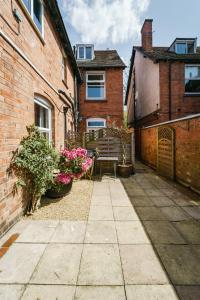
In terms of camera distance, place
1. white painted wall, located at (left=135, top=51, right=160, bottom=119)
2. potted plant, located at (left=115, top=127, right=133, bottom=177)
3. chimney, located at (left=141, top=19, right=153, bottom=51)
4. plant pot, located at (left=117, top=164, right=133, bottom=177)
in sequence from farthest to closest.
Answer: chimney, located at (left=141, top=19, right=153, bottom=51), white painted wall, located at (left=135, top=51, right=160, bottom=119), potted plant, located at (left=115, top=127, right=133, bottom=177), plant pot, located at (left=117, top=164, right=133, bottom=177)

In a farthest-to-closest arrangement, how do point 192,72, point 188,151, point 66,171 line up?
point 192,72 < point 188,151 < point 66,171

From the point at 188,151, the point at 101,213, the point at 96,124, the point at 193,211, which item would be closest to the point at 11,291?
the point at 101,213

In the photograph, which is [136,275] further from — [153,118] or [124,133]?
[153,118]

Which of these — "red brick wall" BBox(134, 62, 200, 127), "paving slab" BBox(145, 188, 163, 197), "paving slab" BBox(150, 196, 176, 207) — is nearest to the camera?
"paving slab" BBox(150, 196, 176, 207)

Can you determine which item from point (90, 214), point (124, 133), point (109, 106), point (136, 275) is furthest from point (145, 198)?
point (109, 106)

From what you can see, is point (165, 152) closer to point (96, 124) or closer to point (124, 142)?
point (124, 142)

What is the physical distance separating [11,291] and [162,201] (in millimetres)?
3643

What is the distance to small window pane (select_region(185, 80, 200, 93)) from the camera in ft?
35.4

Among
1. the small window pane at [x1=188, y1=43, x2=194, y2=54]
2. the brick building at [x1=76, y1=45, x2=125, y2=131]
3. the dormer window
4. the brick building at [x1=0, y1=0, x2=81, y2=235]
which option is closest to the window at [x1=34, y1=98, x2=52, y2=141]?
the brick building at [x1=0, y1=0, x2=81, y2=235]

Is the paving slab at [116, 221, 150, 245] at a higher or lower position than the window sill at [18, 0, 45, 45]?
→ lower

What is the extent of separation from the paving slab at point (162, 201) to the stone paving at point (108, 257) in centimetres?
27

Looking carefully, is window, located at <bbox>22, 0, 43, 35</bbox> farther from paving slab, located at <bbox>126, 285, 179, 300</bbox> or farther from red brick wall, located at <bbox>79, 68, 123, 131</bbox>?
red brick wall, located at <bbox>79, 68, 123, 131</bbox>

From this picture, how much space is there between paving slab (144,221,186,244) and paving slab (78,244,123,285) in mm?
694

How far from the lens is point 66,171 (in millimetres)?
4516
